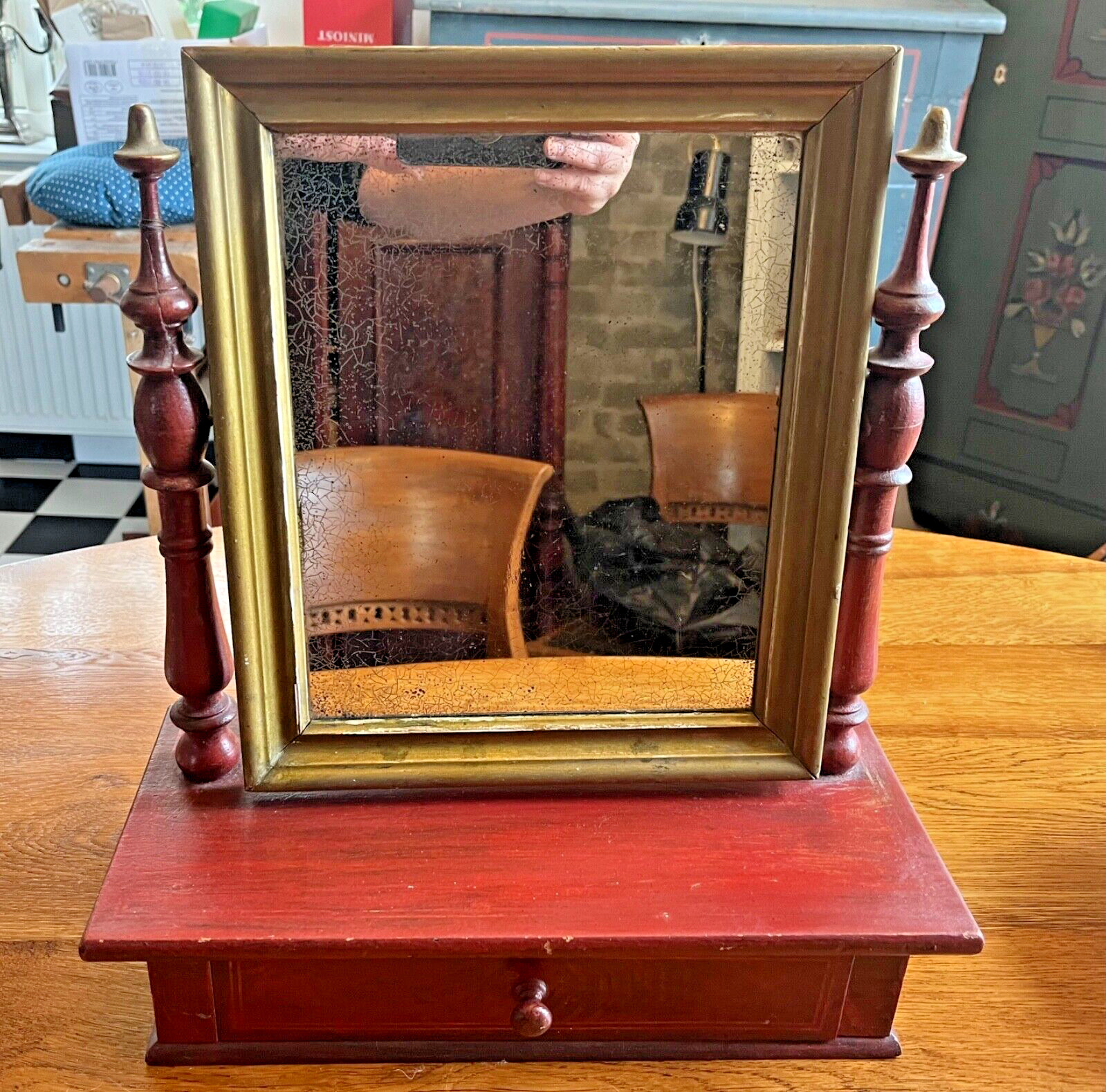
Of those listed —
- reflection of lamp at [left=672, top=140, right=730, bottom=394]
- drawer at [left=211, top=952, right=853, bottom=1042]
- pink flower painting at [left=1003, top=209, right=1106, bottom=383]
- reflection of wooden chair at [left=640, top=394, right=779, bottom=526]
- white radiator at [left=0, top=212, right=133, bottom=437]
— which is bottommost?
white radiator at [left=0, top=212, right=133, bottom=437]

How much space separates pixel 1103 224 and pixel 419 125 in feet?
7.31

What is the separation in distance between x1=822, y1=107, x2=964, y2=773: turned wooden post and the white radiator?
2883 mm

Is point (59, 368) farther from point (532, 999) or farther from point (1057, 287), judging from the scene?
point (532, 999)

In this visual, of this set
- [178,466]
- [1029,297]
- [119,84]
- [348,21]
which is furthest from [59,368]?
[178,466]

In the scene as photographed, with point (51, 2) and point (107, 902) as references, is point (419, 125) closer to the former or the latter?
point (107, 902)

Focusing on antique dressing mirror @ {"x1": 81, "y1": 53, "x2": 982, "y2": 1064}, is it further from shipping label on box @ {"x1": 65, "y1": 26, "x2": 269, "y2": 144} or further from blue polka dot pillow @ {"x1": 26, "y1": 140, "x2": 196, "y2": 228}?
shipping label on box @ {"x1": 65, "y1": 26, "x2": 269, "y2": 144}

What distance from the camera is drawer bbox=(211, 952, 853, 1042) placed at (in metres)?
0.76

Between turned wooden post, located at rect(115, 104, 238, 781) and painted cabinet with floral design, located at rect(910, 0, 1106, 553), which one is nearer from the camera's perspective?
turned wooden post, located at rect(115, 104, 238, 781)

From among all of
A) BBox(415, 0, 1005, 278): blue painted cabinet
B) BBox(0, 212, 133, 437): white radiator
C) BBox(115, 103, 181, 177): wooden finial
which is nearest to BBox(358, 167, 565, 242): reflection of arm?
BBox(115, 103, 181, 177): wooden finial

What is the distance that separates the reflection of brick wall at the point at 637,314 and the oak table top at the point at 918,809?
0.41 m

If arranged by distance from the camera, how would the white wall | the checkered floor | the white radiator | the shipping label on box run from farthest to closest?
the white radiator → the checkered floor → the white wall → the shipping label on box

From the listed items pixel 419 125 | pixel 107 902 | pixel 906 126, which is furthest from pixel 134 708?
pixel 906 126

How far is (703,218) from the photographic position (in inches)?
27.7

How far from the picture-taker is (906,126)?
8.02 ft
